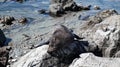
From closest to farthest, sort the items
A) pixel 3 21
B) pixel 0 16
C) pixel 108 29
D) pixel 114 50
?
1. pixel 114 50
2. pixel 108 29
3. pixel 3 21
4. pixel 0 16

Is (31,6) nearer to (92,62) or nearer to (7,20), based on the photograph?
(7,20)

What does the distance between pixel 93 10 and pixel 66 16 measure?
3912 mm

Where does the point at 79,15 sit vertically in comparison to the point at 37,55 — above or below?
below

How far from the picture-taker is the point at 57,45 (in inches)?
638

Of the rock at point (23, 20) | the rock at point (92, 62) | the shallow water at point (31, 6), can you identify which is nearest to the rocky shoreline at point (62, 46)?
the rock at point (92, 62)

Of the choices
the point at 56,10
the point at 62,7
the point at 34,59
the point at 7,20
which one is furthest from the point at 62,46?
the point at 62,7

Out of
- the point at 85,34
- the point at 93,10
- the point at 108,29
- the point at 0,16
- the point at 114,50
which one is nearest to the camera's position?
the point at 114,50

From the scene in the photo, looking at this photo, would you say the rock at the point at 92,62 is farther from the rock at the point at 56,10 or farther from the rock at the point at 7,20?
the rock at the point at 56,10

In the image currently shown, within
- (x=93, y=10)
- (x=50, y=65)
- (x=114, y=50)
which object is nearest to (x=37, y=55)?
(x=50, y=65)

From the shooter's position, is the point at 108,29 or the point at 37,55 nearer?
the point at 37,55

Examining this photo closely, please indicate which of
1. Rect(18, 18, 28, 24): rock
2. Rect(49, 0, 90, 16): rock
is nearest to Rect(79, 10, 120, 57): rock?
Rect(18, 18, 28, 24): rock

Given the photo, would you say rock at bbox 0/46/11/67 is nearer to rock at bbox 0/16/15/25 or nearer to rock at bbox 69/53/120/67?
rock at bbox 69/53/120/67

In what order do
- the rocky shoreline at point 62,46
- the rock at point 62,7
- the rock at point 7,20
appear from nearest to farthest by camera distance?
the rocky shoreline at point 62,46 < the rock at point 7,20 < the rock at point 62,7

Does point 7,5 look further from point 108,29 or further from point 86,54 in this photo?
point 86,54
